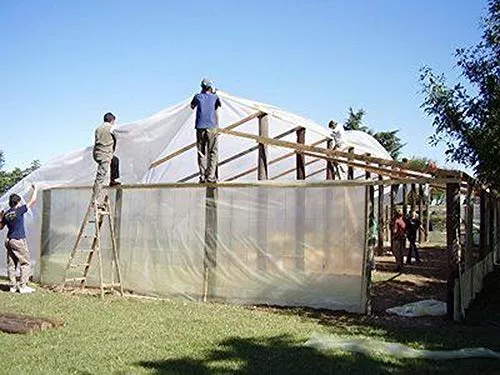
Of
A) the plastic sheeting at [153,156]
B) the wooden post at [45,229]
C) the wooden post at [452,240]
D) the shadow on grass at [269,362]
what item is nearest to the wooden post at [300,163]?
the plastic sheeting at [153,156]

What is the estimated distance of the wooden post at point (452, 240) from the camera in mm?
9398

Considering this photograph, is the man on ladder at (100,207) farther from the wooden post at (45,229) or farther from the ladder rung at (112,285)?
the wooden post at (45,229)

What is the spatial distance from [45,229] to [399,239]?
9301mm

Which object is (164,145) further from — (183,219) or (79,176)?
(183,219)

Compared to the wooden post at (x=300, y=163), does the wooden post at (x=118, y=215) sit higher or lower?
lower

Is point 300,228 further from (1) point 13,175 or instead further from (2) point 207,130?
(1) point 13,175

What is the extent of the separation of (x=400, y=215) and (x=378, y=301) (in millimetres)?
5914

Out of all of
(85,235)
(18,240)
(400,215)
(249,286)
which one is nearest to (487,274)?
(400,215)

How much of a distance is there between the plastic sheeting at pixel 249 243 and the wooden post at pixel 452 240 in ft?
4.61

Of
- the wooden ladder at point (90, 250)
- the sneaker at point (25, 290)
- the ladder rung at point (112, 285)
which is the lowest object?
the sneaker at point (25, 290)

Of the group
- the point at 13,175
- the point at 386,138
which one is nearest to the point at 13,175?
the point at 13,175

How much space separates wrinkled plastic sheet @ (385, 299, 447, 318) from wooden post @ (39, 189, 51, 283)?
8.03 meters

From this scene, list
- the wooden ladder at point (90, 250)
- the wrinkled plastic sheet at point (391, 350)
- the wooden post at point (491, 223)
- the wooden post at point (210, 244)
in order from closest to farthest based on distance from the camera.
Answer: the wrinkled plastic sheet at point (391, 350) < the wooden post at point (210, 244) < the wooden ladder at point (90, 250) < the wooden post at point (491, 223)

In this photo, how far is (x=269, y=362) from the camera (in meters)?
6.38
